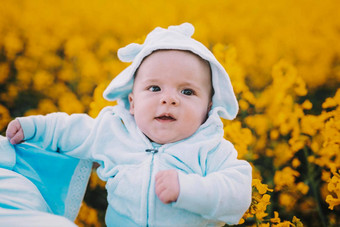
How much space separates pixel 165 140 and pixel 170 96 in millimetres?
211

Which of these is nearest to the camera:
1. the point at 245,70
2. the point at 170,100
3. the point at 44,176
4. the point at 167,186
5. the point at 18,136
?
the point at 167,186

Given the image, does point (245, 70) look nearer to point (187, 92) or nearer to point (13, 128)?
→ point (187, 92)

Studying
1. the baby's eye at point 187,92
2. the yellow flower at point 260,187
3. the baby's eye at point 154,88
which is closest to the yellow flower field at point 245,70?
the yellow flower at point 260,187

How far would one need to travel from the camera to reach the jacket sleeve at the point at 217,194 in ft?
4.18

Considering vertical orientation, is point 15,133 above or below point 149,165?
above

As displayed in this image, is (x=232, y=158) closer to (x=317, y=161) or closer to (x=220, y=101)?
(x=220, y=101)

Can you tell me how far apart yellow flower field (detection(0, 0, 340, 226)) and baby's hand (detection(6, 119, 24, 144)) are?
0.67 meters

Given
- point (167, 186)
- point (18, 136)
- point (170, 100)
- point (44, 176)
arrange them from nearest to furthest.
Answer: point (167, 186) < point (170, 100) < point (18, 136) < point (44, 176)

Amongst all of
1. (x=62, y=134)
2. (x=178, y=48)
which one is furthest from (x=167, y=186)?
(x=62, y=134)

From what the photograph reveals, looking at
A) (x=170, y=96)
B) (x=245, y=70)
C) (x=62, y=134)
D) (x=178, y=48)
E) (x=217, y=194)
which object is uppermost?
(x=178, y=48)

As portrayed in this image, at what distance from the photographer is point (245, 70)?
420 centimetres

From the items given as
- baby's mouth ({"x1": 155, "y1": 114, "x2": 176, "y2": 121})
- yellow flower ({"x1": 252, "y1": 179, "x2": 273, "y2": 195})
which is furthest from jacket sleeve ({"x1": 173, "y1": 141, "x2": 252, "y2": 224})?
baby's mouth ({"x1": 155, "y1": 114, "x2": 176, "y2": 121})

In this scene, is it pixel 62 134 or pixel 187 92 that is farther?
pixel 62 134

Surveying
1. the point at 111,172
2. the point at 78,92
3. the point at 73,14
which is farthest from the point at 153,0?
the point at 111,172
